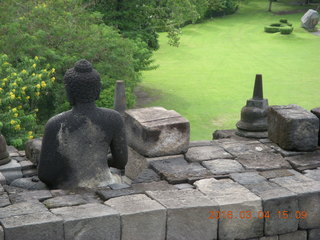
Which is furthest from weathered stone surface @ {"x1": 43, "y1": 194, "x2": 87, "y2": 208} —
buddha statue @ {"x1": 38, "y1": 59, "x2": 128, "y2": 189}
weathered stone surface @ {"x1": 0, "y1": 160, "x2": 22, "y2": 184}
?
weathered stone surface @ {"x1": 0, "y1": 160, "x2": 22, "y2": 184}

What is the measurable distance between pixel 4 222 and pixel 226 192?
2.28 metres

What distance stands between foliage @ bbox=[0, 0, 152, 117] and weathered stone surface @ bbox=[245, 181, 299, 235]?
801 centimetres

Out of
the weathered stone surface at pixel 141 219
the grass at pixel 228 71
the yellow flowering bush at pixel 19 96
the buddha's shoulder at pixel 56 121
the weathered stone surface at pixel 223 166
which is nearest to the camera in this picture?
the weathered stone surface at pixel 141 219

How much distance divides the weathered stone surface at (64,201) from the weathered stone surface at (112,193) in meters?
0.19

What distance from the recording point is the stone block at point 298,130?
315 inches

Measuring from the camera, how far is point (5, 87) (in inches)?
475

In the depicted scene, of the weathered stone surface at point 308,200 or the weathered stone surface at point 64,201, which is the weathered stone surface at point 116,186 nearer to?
the weathered stone surface at point 64,201

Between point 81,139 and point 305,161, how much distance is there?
2.99m

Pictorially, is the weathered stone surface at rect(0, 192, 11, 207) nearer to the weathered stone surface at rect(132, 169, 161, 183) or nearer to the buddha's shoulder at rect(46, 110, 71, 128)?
the buddha's shoulder at rect(46, 110, 71, 128)

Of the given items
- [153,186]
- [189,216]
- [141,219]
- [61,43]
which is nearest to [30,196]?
[141,219]

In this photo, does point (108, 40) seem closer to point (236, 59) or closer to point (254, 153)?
point (254, 153)

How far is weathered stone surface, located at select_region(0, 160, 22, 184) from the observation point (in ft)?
24.5

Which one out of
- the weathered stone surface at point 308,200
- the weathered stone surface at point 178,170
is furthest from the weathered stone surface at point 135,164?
the weathered stone surface at point 308,200

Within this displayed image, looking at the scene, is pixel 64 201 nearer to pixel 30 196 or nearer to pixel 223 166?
pixel 30 196
